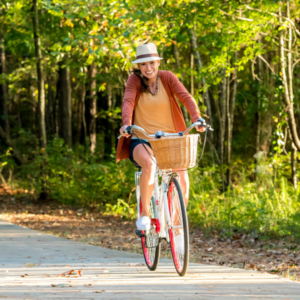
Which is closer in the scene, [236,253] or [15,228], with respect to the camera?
[236,253]

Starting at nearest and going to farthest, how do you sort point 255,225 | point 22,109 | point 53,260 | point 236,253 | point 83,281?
point 83,281 < point 53,260 < point 236,253 < point 255,225 < point 22,109

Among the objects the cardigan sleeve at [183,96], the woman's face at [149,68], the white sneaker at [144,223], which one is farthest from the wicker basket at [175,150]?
the woman's face at [149,68]

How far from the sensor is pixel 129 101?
5016 mm

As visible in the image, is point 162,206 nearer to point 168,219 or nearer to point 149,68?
point 168,219

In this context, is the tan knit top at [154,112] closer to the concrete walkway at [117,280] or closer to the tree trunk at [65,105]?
the concrete walkway at [117,280]

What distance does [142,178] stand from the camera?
4965 mm

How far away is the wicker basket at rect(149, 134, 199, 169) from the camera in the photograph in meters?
4.48

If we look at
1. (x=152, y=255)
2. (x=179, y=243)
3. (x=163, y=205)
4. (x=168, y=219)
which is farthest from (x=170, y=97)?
(x=152, y=255)

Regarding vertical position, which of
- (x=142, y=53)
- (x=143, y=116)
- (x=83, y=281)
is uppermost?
(x=142, y=53)

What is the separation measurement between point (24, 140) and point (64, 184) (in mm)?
8561

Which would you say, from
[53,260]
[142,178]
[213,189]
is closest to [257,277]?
[142,178]

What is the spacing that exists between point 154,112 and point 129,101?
12.2 inches

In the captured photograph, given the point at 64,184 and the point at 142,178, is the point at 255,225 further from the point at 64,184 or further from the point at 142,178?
the point at 64,184

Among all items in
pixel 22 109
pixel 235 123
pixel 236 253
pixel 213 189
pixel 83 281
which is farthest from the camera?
pixel 22 109
